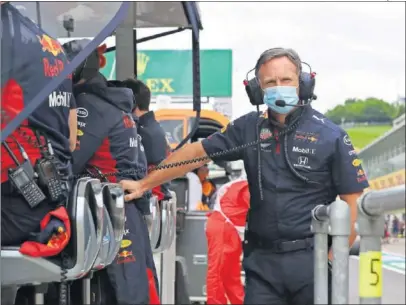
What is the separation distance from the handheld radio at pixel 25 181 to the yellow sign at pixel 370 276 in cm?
150

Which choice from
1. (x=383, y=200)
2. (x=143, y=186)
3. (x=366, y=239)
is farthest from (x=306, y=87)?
(x=383, y=200)

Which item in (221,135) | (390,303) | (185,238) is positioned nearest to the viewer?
(221,135)

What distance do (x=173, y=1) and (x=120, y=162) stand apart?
1492mm

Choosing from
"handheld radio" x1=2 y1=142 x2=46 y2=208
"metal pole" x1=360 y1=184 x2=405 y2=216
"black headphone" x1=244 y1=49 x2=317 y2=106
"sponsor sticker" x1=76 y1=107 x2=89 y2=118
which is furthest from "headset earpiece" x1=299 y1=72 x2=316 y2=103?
"metal pole" x1=360 y1=184 x2=405 y2=216

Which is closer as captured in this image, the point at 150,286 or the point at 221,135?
the point at 221,135

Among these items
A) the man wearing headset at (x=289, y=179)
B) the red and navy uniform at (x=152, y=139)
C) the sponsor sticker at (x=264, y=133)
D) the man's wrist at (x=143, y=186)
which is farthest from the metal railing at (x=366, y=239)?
the red and navy uniform at (x=152, y=139)

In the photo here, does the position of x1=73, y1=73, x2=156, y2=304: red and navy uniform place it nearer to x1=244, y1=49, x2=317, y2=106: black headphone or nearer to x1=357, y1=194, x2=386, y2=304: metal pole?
x1=244, y1=49, x2=317, y2=106: black headphone

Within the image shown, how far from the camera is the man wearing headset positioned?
4191 millimetres

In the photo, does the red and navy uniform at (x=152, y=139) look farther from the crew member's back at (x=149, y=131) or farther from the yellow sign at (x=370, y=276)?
the yellow sign at (x=370, y=276)

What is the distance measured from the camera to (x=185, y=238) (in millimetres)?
8531

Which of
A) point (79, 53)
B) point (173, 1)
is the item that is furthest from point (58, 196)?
point (173, 1)

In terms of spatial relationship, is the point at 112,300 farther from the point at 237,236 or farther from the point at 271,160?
the point at 237,236

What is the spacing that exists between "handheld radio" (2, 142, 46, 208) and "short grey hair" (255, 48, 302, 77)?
1.35 meters

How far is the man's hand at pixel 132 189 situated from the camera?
476 cm
